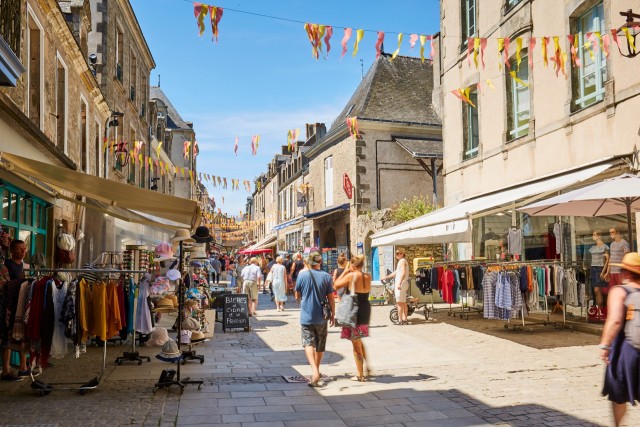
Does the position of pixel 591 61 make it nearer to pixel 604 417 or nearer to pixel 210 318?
pixel 604 417

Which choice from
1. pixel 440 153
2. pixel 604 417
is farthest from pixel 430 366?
pixel 440 153

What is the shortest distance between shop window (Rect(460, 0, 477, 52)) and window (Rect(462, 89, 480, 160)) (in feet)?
4.70

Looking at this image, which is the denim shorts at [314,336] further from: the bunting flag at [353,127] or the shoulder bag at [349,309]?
the bunting flag at [353,127]

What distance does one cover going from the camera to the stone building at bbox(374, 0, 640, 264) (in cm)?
971

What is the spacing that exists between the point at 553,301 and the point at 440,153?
12.4 meters

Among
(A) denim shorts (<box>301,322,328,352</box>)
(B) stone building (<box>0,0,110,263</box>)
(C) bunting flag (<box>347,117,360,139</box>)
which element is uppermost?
(C) bunting flag (<box>347,117,360,139</box>)

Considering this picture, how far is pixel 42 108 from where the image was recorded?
9.51m

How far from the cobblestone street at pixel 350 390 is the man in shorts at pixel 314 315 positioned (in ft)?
1.10

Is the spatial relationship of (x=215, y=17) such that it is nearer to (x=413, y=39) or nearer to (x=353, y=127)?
(x=413, y=39)

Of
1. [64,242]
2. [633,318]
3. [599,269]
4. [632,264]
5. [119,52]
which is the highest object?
[119,52]

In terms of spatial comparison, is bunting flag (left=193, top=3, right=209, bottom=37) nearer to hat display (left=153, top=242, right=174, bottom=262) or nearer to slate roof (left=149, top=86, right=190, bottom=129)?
hat display (left=153, top=242, right=174, bottom=262)

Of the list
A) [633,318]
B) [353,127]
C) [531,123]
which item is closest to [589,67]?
[531,123]

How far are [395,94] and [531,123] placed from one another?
13.3 metres

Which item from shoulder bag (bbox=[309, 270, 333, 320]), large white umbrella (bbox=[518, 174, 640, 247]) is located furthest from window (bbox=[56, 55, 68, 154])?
large white umbrella (bbox=[518, 174, 640, 247])
